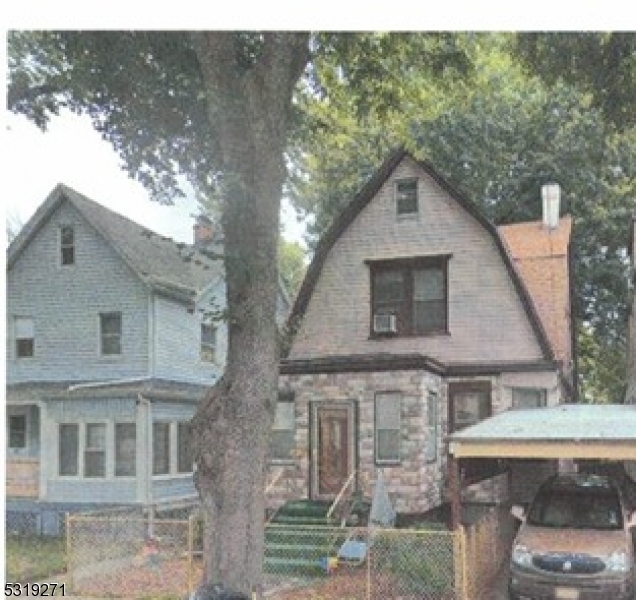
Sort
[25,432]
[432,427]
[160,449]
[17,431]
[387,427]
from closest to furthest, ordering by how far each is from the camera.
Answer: [17,431] < [25,432] < [160,449] < [432,427] < [387,427]

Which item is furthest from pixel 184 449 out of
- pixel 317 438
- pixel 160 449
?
pixel 317 438

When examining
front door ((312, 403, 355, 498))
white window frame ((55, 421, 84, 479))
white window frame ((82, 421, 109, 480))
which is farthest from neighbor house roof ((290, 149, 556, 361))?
white window frame ((55, 421, 84, 479))

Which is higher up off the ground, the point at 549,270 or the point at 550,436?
the point at 549,270

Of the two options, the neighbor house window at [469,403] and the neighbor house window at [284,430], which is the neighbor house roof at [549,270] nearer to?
the neighbor house window at [469,403]

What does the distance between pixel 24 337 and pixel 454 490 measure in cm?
240

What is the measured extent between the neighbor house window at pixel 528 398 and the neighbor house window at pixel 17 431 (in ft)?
8.33

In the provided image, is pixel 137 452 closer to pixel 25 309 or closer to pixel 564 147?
pixel 25 309

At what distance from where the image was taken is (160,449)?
19.1 ft

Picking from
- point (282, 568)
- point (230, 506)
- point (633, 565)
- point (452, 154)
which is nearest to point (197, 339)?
point (230, 506)

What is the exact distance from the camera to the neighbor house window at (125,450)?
19.2ft

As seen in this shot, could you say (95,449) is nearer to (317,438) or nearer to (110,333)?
(110,333)

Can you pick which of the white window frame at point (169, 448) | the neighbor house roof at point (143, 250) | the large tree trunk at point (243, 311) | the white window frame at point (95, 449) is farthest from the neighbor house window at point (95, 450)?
the neighbor house roof at point (143, 250)

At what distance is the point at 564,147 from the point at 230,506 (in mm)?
2551

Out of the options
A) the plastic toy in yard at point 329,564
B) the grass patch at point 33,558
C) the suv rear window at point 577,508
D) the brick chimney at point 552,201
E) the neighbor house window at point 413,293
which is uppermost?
the brick chimney at point 552,201
